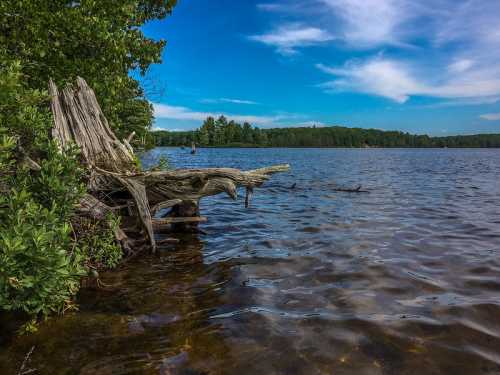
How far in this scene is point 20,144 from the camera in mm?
6461

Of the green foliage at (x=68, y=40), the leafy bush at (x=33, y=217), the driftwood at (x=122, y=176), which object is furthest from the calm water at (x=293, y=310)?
the green foliage at (x=68, y=40)

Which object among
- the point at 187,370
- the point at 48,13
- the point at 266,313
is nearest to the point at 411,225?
the point at 266,313

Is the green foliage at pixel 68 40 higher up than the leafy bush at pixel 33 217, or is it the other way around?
the green foliage at pixel 68 40

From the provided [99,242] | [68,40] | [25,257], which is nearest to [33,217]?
[25,257]

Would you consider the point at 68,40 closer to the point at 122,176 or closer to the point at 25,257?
the point at 122,176

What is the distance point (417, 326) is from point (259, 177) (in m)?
5.96

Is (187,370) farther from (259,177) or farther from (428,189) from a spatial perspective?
(428,189)

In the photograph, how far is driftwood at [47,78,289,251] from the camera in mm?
8680

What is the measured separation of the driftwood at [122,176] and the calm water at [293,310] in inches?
54.8

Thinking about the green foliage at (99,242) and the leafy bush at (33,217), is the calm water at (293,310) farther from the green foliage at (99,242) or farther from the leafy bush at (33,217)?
the leafy bush at (33,217)

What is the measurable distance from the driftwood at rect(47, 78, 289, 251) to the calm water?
139 centimetres

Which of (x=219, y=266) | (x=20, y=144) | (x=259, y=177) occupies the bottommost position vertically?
(x=219, y=266)

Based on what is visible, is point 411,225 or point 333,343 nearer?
point 333,343

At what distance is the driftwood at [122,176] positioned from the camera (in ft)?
28.5
